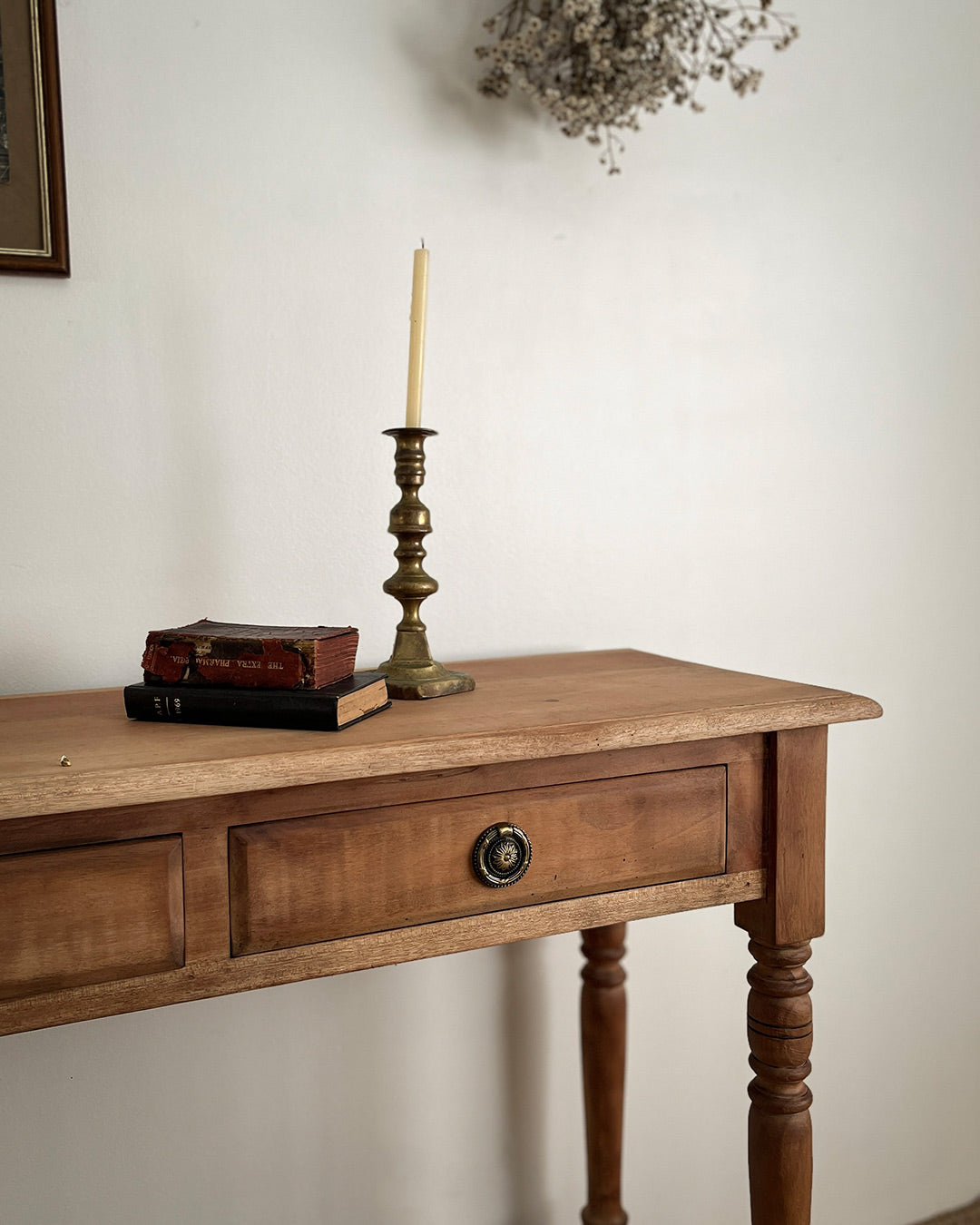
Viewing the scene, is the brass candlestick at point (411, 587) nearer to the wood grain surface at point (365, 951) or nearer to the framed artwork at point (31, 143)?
the wood grain surface at point (365, 951)

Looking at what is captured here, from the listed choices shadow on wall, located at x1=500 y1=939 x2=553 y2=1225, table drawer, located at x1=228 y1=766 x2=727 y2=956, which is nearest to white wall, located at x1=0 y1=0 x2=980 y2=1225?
shadow on wall, located at x1=500 y1=939 x2=553 y2=1225

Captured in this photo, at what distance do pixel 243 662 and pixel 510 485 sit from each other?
1.96 ft

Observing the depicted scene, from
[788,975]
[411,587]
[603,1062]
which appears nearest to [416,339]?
[411,587]

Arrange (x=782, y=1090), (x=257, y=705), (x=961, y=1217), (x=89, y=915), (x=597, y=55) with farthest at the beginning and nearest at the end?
1. (x=961, y=1217)
2. (x=597, y=55)
3. (x=782, y=1090)
4. (x=257, y=705)
5. (x=89, y=915)

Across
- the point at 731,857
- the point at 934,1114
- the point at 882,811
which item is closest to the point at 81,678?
the point at 731,857

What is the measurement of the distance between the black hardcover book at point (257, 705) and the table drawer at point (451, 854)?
0.26 ft

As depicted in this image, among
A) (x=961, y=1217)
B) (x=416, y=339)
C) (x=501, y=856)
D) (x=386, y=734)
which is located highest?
(x=416, y=339)

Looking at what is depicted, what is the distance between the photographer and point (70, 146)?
3.68ft

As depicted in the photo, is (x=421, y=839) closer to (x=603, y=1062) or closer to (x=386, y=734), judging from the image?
(x=386, y=734)

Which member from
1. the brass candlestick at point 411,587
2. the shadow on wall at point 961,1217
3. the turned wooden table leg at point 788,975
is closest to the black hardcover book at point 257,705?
the brass candlestick at point 411,587

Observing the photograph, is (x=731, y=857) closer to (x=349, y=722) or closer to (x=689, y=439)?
(x=349, y=722)

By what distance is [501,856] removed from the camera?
0.88m

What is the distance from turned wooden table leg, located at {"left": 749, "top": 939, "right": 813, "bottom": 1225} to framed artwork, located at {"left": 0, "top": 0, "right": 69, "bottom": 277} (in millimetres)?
1020

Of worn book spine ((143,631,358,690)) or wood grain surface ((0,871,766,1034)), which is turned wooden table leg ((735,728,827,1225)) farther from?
worn book spine ((143,631,358,690))
